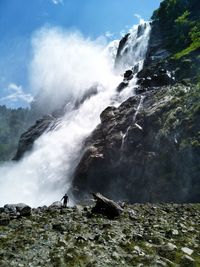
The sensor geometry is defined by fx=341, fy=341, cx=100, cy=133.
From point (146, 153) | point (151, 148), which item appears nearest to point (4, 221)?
point (146, 153)

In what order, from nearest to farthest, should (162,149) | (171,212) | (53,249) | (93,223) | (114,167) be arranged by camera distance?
(53,249) < (93,223) < (171,212) < (162,149) < (114,167)

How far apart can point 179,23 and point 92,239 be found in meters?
99.8

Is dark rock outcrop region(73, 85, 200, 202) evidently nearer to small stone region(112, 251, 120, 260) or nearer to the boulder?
the boulder

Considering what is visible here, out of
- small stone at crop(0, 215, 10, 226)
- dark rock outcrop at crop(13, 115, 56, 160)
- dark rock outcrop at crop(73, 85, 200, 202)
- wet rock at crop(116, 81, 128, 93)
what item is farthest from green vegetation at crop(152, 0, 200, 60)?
small stone at crop(0, 215, 10, 226)

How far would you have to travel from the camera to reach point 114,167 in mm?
53531

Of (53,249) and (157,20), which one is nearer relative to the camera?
(53,249)

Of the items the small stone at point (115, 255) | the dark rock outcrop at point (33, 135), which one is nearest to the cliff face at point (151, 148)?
the dark rock outcrop at point (33, 135)

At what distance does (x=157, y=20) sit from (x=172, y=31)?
11082 mm

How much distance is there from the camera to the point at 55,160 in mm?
67375

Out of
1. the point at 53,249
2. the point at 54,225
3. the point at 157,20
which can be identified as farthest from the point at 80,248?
the point at 157,20

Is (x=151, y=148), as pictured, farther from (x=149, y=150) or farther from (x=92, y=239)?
(x=92, y=239)

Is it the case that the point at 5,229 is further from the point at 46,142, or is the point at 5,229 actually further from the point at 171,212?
the point at 46,142

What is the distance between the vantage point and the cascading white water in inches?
2394

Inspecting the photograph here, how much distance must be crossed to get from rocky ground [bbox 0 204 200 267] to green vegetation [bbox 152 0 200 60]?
212ft
